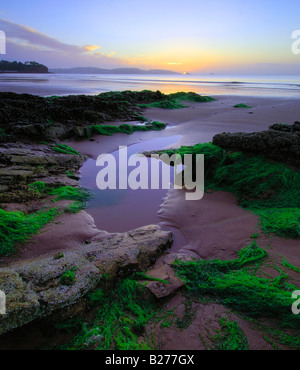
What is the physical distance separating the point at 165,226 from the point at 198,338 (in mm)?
1696

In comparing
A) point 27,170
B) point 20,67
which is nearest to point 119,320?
point 27,170

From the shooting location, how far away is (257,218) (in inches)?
130

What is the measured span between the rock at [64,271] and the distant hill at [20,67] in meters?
73.3

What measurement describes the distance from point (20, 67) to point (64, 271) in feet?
258

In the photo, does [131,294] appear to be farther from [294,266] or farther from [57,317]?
[294,266]

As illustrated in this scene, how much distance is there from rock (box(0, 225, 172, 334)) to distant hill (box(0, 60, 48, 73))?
73340mm

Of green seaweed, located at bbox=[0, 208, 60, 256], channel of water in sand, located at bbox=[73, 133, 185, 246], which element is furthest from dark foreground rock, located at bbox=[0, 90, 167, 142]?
green seaweed, located at bbox=[0, 208, 60, 256]

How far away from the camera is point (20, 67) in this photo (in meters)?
64.3

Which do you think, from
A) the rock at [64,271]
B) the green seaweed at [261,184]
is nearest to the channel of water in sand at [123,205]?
the rock at [64,271]

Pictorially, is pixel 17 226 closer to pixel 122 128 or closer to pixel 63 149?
pixel 63 149

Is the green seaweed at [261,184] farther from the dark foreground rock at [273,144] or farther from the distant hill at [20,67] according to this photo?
the distant hill at [20,67]

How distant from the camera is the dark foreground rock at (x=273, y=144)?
4.02 m
